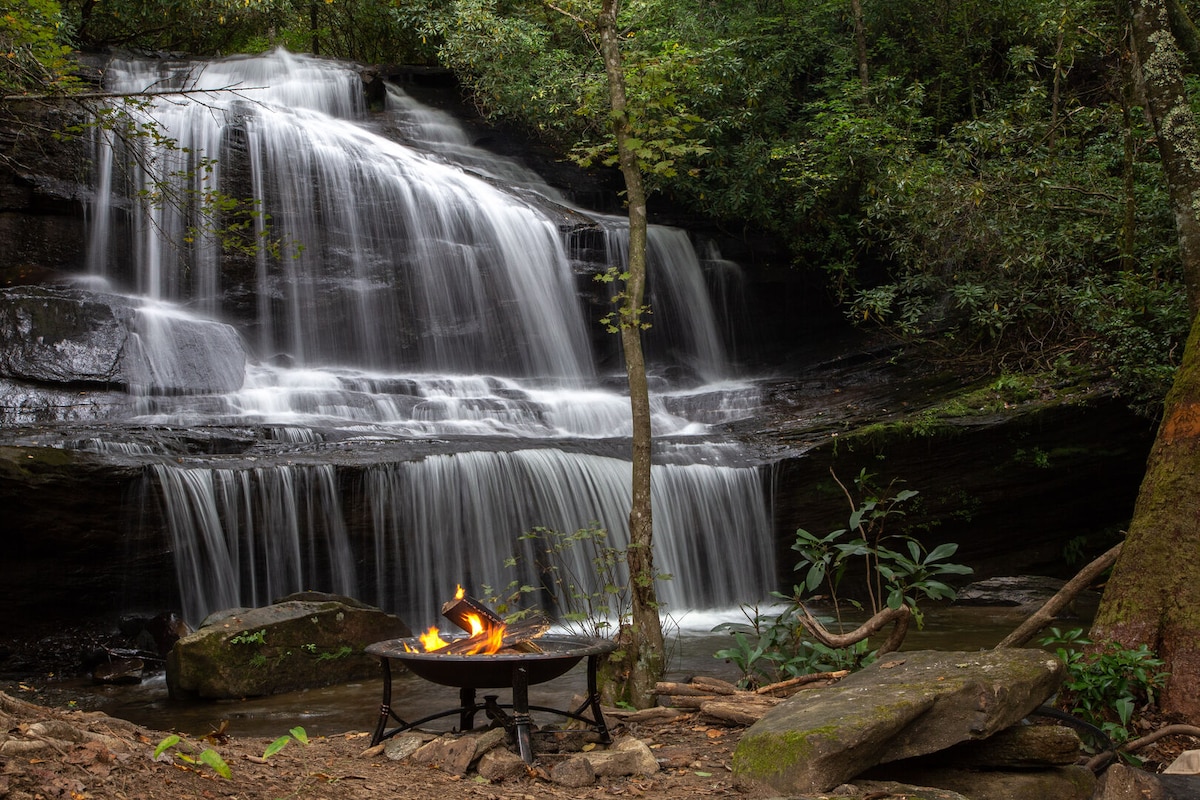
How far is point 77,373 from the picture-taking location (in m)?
11.1

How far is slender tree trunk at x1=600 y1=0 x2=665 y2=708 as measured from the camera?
5.68 m

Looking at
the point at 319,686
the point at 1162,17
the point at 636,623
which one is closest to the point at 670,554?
the point at 319,686

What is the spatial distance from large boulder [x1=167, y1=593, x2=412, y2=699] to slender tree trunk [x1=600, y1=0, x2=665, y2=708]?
3.15 metres

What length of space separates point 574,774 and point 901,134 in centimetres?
1357

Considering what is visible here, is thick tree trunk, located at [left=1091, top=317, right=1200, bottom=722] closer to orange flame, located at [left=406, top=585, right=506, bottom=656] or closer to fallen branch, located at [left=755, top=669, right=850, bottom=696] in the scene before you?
fallen branch, located at [left=755, top=669, right=850, bottom=696]

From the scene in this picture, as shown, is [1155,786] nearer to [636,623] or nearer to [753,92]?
[636,623]

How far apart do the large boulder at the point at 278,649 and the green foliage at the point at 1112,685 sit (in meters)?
5.39

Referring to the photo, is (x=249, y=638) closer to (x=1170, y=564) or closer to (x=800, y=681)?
(x=800, y=681)

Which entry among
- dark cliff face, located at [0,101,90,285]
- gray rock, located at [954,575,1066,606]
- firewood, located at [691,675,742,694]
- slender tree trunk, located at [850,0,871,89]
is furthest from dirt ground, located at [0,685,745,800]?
slender tree trunk, located at [850,0,871,89]

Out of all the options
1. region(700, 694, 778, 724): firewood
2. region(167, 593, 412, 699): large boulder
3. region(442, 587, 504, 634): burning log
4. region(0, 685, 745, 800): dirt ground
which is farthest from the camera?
region(167, 593, 412, 699): large boulder

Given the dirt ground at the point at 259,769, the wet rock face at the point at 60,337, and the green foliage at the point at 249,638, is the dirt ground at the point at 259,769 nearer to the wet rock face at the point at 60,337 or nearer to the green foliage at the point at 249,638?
the green foliage at the point at 249,638

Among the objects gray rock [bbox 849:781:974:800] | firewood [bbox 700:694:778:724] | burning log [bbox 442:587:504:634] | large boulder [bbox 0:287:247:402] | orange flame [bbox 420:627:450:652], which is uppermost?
large boulder [bbox 0:287:247:402]

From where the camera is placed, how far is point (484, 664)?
431 cm

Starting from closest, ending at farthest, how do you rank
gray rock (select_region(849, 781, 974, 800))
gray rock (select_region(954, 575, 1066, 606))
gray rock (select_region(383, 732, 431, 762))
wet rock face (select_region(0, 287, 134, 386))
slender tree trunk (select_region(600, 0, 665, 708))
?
gray rock (select_region(849, 781, 974, 800))
gray rock (select_region(383, 732, 431, 762))
slender tree trunk (select_region(600, 0, 665, 708))
wet rock face (select_region(0, 287, 134, 386))
gray rock (select_region(954, 575, 1066, 606))
